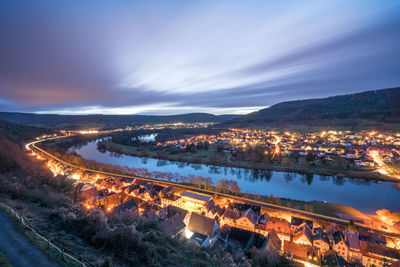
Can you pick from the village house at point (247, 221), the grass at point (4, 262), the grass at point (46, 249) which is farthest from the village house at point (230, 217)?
the grass at point (4, 262)

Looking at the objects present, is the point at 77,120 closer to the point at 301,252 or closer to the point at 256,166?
the point at 256,166

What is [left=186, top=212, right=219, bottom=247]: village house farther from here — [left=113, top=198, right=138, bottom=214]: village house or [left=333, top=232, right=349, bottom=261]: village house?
[left=333, top=232, right=349, bottom=261]: village house

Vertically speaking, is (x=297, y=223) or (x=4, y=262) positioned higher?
(x=4, y=262)

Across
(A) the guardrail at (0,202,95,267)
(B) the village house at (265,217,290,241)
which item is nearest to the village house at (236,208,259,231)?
(B) the village house at (265,217,290,241)

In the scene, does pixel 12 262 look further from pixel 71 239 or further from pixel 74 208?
pixel 74 208

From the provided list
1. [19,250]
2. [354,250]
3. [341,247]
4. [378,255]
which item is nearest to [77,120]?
[19,250]

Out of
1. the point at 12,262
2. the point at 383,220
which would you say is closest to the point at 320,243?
the point at 383,220
